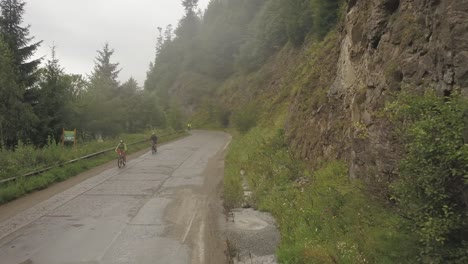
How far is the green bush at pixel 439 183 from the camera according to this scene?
5461mm

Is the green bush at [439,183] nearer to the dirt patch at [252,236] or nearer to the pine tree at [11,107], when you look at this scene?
the dirt patch at [252,236]

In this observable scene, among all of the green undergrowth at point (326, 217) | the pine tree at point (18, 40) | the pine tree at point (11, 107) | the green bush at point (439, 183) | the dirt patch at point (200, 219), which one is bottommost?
the dirt patch at point (200, 219)

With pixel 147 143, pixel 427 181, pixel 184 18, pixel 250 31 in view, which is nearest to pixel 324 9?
pixel 147 143

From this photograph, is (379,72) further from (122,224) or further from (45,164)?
(45,164)

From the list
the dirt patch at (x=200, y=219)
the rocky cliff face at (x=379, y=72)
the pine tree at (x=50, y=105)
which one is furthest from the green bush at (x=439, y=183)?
the pine tree at (x=50, y=105)

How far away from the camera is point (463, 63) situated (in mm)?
6793

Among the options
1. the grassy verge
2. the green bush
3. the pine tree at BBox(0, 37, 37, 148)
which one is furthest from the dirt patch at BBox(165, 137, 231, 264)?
the pine tree at BBox(0, 37, 37, 148)

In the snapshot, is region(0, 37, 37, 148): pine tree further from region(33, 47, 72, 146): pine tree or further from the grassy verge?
the grassy verge

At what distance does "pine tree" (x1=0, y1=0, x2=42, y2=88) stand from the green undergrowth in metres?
24.1

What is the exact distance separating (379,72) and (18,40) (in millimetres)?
30703

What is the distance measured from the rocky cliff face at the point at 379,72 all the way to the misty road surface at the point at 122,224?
427cm

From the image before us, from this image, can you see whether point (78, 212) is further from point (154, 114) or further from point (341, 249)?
point (154, 114)

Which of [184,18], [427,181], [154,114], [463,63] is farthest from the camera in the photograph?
[184,18]

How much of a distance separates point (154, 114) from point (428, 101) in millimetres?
51093
